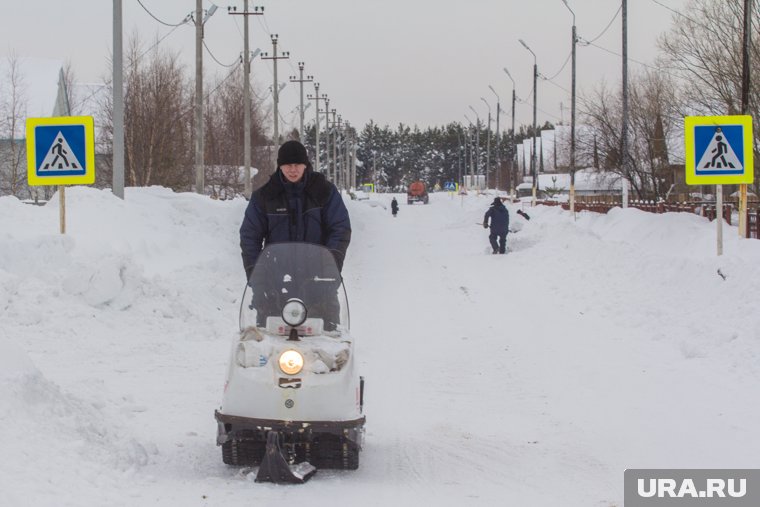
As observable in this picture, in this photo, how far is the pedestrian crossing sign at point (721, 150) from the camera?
13.9 meters

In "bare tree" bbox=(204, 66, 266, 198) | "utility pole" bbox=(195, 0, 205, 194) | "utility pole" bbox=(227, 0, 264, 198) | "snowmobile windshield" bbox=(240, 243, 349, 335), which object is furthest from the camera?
"bare tree" bbox=(204, 66, 266, 198)

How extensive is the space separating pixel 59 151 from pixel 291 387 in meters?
8.52

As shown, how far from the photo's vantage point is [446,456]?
6965 mm

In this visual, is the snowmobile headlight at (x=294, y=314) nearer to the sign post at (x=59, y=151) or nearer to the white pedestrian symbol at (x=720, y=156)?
the sign post at (x=59, y=151)

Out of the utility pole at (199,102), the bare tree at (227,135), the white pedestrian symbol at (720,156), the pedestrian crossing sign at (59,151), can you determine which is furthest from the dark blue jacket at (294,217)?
the bare tree at (227,135)

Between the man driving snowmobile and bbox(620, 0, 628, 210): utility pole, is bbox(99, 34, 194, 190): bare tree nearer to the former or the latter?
bbox(620, 0, 628, 210): utility pole

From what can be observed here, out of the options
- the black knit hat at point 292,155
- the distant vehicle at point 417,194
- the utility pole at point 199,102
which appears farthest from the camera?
the distant vehicle at point 417,194

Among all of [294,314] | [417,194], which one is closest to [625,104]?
[294,314]

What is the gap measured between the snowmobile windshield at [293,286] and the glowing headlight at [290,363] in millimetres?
465

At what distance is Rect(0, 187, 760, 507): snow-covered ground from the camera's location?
608 centimetres

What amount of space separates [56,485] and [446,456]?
2.79 meters

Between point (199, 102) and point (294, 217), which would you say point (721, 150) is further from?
point (199, 102)

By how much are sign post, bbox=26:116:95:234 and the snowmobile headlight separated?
8.02 metres

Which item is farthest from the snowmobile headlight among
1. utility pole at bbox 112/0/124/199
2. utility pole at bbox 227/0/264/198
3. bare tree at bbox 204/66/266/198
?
bare tree at bbox 204/66/266/198
